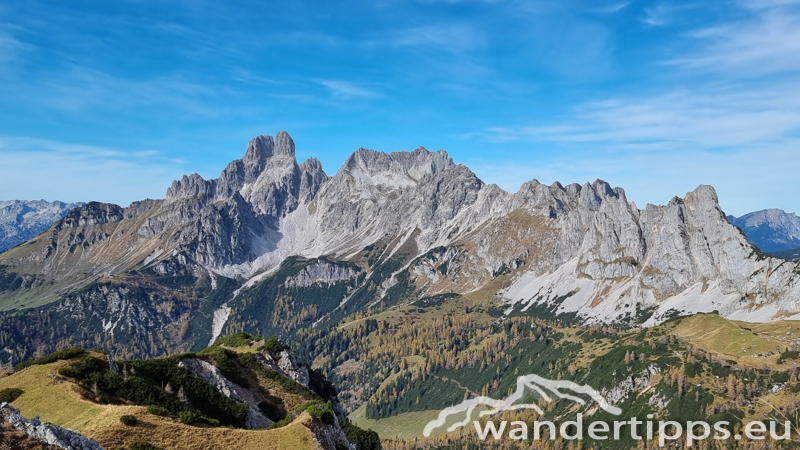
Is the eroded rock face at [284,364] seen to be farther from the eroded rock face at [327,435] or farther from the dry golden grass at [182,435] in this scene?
the dry golden grass at [182,435]

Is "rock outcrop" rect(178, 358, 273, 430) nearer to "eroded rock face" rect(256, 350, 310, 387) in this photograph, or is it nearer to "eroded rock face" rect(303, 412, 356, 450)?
"eroded rock face" rect(256, 350, 310, 387)

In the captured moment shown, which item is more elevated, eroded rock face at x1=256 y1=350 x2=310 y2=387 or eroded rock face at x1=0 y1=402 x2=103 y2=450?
eroded rock face at x1=0 y1=402 x2=103 y2=450

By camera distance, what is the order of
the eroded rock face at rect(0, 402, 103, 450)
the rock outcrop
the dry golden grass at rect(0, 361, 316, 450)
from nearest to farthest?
the eroded rock face at rect(0, 402, 103, 450), the dry golden grass at rect(0, 361, 316, 450), the rock outcrop

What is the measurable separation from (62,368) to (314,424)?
35.3 meters

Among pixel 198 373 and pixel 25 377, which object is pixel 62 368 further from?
pixel 198 373

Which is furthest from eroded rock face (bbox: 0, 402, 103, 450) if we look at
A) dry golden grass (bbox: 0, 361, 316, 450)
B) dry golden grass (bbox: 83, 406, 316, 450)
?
dry golden grass (bbox: 0, 361, 316, 450)

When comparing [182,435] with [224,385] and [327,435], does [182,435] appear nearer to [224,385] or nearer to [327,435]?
[327,435]

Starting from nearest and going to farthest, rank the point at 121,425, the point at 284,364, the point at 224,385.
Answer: the point at 121,425 → the point at 224,385 → the point at 284,364

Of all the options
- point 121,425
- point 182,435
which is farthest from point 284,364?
point 121,425

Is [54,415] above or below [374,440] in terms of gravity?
above

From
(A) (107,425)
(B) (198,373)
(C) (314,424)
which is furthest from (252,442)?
(B) (198,373)

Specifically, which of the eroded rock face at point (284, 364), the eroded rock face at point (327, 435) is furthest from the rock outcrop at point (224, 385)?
the eroded rock face at point (327, 435)

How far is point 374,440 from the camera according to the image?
99875 millimetres

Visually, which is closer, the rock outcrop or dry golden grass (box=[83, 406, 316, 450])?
dry golden grass (box=[83, 406, 316, 450])
